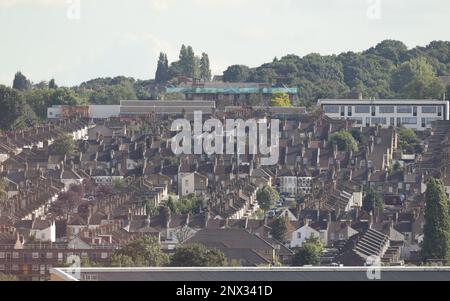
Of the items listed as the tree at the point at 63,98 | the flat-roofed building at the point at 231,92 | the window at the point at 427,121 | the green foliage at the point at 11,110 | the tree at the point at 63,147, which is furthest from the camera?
the flat-roofed building at the point at 231,92

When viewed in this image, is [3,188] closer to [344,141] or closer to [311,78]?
[344,141]

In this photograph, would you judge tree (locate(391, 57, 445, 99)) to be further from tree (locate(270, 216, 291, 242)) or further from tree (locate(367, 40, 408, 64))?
tree (locate(270, 216, 291, 242))

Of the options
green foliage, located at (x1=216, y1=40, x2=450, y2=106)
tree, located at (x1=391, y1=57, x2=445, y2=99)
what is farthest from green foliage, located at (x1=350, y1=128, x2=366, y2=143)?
tree, located at (x1=391, y1=57, x2=445, y2=99)

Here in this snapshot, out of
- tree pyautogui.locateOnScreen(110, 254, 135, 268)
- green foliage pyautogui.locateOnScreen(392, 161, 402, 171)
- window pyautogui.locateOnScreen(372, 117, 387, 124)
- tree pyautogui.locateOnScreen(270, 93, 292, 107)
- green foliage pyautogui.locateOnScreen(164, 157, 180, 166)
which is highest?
tree pyautogui.locateOnScreen(270, 93, 292, 107)

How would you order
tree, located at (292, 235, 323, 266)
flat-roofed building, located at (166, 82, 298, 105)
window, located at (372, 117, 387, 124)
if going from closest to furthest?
tree, located at (292, 235, 323, 266), window, located at (372, 117, 387, 124), flat-roofed building, located at (166, 82, 298, 105)

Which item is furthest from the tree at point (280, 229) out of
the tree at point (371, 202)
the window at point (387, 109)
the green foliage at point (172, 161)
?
the window at point (387, 109)

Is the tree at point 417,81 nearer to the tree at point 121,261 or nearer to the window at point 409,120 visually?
the window at point 409,120

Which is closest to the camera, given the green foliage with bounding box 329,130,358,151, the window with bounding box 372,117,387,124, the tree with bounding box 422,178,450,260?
the tree with bounding box 422,178,450,260
